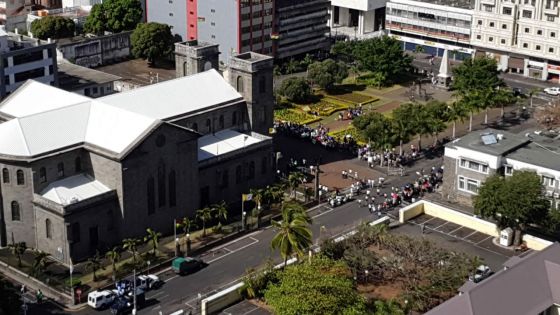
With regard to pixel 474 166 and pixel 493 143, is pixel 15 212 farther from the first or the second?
pixel 493 143

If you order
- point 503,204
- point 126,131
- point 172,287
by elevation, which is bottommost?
point 172,287

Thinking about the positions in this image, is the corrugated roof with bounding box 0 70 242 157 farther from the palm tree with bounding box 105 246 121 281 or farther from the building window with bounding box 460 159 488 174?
the building window with bounding box 460 159 488 174

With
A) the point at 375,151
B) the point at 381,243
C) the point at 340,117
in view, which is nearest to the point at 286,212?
the point at 381,243

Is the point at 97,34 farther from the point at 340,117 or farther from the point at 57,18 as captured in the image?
the point at 340,117

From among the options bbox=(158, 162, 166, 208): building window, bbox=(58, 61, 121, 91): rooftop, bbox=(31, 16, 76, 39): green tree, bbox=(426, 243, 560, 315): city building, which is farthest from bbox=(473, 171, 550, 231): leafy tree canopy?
bbox=(31, 16, 76, 39): green tree

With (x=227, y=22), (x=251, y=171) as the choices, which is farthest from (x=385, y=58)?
(x=251, y=171)

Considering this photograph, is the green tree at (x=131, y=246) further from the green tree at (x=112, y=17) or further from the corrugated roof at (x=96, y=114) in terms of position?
the green tree at (x=112, y=17)

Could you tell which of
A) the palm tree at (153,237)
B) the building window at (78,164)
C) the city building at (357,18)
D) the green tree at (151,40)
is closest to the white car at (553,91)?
the city building at (357,18)

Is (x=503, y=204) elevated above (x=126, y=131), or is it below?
below
